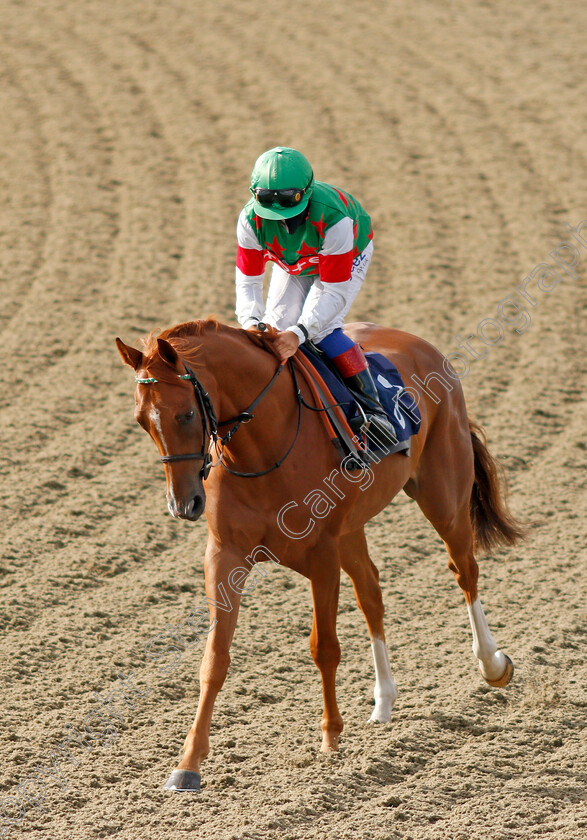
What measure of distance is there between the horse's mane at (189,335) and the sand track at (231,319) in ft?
5.37

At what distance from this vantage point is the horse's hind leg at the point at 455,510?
4816 millimetres

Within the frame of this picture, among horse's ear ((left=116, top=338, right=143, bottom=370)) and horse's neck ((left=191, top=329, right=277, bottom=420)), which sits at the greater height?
horse's ear ((left=116, top=338, right=143, bottom=370))

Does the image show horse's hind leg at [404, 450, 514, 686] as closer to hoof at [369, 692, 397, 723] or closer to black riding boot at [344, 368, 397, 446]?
hoof at [369, 692, 397, 723]

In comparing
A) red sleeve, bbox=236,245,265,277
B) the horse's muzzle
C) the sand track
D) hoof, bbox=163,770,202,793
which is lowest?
the sand track

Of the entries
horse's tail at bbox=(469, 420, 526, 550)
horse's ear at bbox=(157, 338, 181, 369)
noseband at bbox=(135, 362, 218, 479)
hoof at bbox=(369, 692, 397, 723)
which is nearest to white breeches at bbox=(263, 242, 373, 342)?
noseband at bbox=(135, 362, 218, 479)

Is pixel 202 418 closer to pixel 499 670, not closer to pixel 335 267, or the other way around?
pixel 335 267

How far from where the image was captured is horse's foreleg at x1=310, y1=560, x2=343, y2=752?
3.96 meters

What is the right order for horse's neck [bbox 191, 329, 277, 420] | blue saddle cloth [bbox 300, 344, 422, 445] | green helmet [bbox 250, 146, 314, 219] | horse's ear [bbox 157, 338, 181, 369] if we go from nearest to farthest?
horse's ear [bbox 157, 338, 181, 369], horse's neck [bbox 191, 329, 277, 420], green helmet [bbox 250, 146, 314, 219], blue saddle cloth [bbox 300, 344, 422, 445]

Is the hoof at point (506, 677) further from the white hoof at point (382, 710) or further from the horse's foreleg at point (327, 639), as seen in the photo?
the horse's foreleg at point (327, 639)

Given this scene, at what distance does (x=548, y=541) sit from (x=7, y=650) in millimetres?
3211

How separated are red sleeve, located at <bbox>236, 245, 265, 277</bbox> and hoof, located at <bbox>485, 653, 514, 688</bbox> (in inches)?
82.1

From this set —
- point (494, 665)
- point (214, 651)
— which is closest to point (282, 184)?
point (214, 651)

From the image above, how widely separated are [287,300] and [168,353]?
116 cm

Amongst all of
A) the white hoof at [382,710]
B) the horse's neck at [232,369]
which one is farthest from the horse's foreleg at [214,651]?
the white hoof at [382,710]
